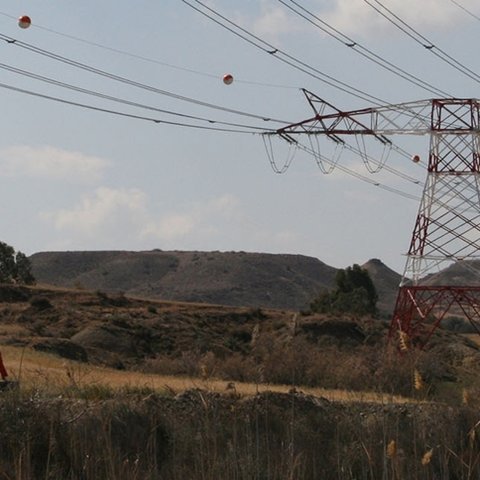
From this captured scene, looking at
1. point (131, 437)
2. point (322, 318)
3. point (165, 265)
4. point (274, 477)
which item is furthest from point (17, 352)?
point (165, 265)

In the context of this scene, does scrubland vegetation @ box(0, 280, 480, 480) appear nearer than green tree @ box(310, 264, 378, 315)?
Yes

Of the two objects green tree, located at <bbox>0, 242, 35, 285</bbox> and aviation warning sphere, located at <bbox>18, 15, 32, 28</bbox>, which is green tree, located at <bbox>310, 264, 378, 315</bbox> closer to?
green tree, located at <bbox>0, 242, 35, 285</bbox>

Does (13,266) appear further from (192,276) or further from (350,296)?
(192,276)

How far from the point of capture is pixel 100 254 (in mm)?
196625

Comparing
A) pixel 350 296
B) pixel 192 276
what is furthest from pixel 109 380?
pixel 192 276

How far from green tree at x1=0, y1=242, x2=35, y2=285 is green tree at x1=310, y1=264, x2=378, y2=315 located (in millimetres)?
25968

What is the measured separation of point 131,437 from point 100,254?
7002 inches

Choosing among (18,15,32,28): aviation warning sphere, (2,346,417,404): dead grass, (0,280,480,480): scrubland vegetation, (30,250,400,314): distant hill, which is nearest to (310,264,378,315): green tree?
(30,250,400,314): distant hill

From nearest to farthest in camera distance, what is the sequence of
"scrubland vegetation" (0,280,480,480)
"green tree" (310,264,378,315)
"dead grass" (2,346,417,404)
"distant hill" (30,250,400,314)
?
"scrubland vegetation" (0,280,480,480)
"dead grass" (2,346,417,404)
"green tree" (310,264,378,315)
"distant hill" (30,250,400,314)

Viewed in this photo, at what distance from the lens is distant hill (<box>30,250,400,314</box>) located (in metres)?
167

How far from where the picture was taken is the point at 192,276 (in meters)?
178

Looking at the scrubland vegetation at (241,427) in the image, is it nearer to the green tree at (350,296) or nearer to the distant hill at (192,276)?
the green tree at (350,296)

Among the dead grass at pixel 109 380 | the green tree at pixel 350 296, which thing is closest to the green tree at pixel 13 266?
the green tree at pixel 350 296

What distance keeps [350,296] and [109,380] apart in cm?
7689
